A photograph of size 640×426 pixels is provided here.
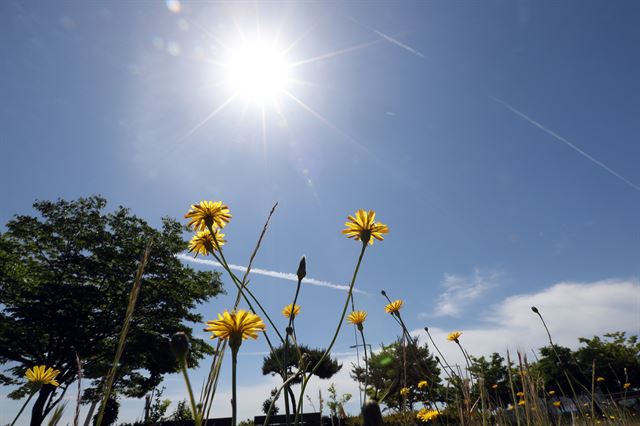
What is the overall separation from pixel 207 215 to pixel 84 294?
2363cm

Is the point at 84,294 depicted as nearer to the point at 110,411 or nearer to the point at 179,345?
the point at 110,411

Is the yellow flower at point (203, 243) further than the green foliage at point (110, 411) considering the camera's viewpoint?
No

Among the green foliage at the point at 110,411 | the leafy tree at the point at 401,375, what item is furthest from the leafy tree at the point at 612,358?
the green foliage at the point at 110,411

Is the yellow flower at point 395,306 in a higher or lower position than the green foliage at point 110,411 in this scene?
higher

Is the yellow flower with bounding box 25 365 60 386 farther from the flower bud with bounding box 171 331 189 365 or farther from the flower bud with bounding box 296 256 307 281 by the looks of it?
the flower bud with bounding box 171 331 189 365

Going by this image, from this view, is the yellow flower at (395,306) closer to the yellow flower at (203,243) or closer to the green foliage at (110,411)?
the yellow flower at (203,243)

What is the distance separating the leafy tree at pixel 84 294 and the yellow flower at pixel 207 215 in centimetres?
1920

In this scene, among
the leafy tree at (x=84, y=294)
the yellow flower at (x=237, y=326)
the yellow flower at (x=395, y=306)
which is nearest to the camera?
the yellow flower at (x=237, y=326)

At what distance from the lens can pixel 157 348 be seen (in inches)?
867

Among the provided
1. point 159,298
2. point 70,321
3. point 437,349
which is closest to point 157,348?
point 159,298

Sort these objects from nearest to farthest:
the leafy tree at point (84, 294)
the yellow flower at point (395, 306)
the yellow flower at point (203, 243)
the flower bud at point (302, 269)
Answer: the flower bud at point (302, 269) < the yellow flower at point (203, 243) < the yellow flower at point (395, 306) < the leafy tree at point (84, 294)

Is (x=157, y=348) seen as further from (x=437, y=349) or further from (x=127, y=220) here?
(x=437, y=349)

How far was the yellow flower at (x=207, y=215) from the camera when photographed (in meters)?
2.04

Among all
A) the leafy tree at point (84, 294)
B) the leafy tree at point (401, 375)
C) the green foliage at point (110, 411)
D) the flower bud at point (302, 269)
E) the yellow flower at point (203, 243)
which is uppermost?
the leafy tree at point (84, 294)
